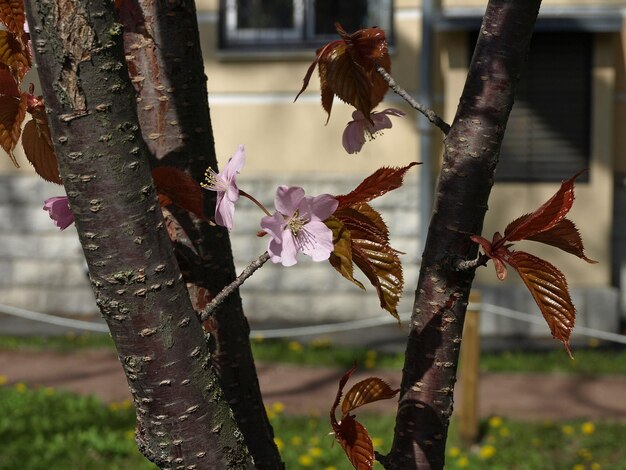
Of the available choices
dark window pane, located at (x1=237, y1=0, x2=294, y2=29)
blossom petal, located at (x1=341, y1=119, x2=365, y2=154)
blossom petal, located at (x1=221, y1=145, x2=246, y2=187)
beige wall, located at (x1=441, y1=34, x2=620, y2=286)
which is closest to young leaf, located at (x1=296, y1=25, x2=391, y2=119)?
blossom petal, located at (x1=341, y1=119, x2=365, y2=154)

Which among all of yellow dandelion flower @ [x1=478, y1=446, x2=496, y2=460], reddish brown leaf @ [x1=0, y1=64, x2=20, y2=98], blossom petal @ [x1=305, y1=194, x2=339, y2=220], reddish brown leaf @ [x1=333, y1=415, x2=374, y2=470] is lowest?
yellow dandelion flower @ [x1=478, y1=446, x2=496, y2=460]

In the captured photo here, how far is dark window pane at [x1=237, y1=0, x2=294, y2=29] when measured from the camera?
8117 mm

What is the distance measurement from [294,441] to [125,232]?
12.9ft

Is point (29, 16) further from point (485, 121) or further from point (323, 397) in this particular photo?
point (323, 397)

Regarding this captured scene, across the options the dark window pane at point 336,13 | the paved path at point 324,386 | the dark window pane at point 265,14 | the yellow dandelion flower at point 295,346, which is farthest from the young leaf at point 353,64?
the dark window pane at point 265,14

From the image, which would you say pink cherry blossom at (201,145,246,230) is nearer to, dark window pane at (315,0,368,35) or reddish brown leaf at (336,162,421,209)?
reddish brown leaf at (336,162,421,209)

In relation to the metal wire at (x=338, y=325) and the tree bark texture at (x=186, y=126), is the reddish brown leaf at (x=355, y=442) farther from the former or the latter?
the metal wire at (x=338, y=325)

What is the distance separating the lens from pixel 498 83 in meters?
1.37

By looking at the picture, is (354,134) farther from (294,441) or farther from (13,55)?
(294,441)

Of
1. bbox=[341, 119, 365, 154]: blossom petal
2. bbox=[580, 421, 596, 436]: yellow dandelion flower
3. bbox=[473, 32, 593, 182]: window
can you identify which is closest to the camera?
bbox=[341, 119, 365, 154]: blossom petal

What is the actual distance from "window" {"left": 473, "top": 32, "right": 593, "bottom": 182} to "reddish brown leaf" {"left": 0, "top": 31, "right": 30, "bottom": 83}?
663 centimetres

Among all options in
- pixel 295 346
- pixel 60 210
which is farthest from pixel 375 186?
pixel 295 346

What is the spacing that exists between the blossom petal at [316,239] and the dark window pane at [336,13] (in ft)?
23.2

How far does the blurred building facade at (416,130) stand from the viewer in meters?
7.63
